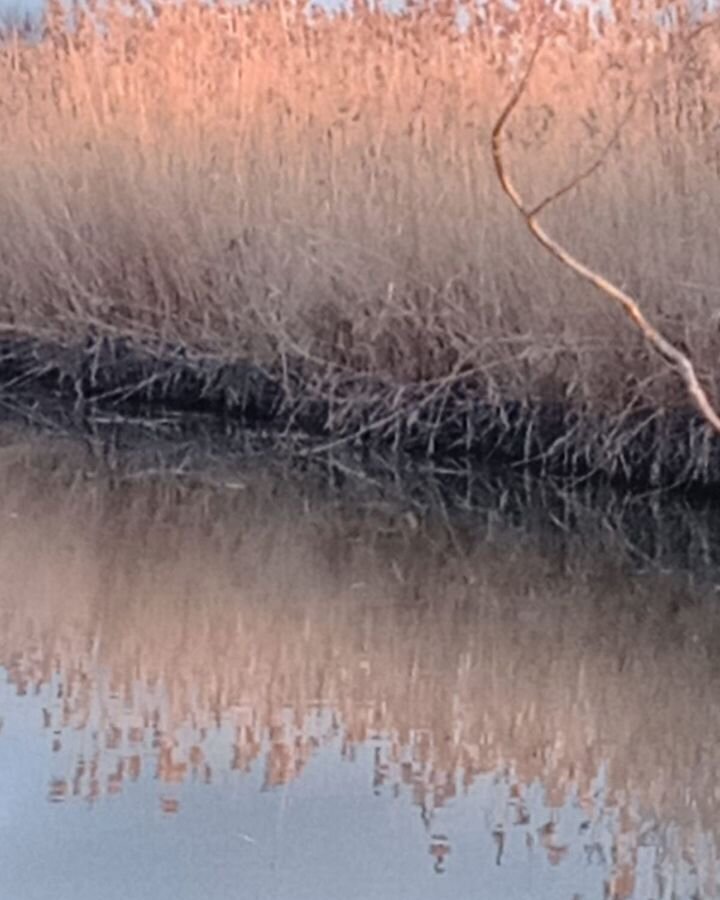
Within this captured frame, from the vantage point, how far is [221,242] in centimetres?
512

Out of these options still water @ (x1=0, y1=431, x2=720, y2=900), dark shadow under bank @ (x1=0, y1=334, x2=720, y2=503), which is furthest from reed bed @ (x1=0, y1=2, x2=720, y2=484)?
still water @ (x1=0, y1=431, x2=720, y2=900)

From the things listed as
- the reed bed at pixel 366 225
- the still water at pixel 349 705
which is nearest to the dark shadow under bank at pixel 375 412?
the reed bed at pixel 366 225

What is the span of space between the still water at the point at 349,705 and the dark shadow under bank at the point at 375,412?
0.72ft

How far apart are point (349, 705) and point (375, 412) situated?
1876 mm

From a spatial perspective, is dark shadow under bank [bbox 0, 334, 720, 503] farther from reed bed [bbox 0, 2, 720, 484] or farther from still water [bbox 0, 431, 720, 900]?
still water [bbox 0, 431, 720, 900]

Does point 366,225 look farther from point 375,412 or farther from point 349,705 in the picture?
point 349,705

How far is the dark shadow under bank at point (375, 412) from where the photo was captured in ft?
13.8

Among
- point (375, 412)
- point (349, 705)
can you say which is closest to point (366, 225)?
point (375, 412)

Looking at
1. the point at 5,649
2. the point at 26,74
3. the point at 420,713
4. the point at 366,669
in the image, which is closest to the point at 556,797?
the point at 420,713

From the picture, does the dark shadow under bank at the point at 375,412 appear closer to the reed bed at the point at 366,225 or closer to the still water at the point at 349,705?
the reed bed at the point at 366,225

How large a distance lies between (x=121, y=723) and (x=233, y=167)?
2735 mm

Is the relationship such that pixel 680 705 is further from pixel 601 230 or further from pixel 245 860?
pixel 601 230

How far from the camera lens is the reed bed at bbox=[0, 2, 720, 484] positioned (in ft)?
14.2

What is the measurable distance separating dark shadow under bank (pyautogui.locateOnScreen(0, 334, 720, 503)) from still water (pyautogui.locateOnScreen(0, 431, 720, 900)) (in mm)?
218
